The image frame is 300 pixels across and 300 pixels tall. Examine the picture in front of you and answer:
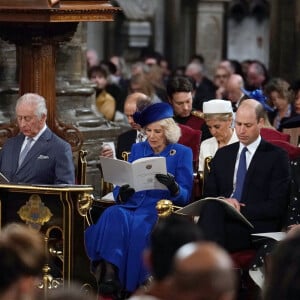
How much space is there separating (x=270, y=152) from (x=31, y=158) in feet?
5.57

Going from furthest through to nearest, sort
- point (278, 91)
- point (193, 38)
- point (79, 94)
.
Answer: point (193, 38), point (278, 91), point (79, 94)

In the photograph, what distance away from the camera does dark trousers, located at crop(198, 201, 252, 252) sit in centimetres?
886

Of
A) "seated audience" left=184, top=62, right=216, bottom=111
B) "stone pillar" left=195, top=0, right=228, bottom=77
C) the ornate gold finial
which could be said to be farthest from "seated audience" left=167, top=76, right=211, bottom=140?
"stone pillar" left=195, top=0, right=228, bottom=77

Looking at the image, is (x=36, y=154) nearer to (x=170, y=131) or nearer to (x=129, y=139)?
(x=170, y=131)

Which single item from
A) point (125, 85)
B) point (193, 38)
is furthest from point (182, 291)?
point (193, 38)

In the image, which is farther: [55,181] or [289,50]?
[289,50]

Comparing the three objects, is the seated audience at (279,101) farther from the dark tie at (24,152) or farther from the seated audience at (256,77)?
the dark tie at (24,152)

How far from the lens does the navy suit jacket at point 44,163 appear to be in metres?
9.48

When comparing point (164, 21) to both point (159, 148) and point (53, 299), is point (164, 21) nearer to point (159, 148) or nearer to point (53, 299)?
point (159, 148)

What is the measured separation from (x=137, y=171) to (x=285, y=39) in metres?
11.1

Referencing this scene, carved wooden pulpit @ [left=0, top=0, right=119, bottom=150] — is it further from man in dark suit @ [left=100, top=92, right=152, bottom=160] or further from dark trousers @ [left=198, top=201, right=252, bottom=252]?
dark trousers @ [left=198, top=201, right=252, bottom=252]

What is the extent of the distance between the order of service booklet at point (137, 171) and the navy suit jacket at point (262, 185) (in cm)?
42

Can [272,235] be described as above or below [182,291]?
below

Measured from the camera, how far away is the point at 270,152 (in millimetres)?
9305
